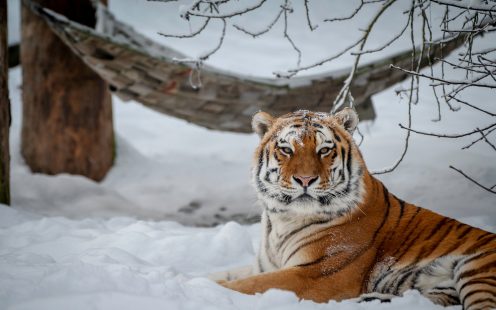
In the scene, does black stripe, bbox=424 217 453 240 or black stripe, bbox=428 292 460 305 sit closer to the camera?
black stripe, bbox=428 292 460 305

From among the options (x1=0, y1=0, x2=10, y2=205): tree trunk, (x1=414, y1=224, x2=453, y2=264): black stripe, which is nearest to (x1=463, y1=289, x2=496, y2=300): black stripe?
(x1=414, y1=224, x2=453, y2=264): black stripe

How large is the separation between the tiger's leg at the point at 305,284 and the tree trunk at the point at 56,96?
8.93 ft

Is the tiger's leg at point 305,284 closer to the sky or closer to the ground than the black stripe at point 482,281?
closer to the ground

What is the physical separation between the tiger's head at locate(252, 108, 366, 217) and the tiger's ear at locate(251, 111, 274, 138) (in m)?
0.08

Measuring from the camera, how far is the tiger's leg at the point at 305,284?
1507 mm

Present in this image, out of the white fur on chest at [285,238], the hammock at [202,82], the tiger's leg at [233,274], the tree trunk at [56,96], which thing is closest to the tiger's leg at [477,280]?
the white fur on chest at [285,238]

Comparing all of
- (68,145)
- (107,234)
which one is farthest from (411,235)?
(68,145)

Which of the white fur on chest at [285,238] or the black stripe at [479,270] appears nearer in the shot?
the black stripe at [479,270]

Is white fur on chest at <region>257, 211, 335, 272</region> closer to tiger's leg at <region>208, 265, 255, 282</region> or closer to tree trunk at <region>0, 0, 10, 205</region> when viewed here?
tiger's leg at <region>208, 265, 255, 282</region>

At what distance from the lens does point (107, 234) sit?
235 centimetres

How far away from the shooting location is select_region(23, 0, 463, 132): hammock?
9.77 ft

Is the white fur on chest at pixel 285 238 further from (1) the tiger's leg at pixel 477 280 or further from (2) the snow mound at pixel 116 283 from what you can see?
(1) the tiger's leg at pixel 477 280

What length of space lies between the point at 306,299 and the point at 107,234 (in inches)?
46.3

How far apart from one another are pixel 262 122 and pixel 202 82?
1.38m
